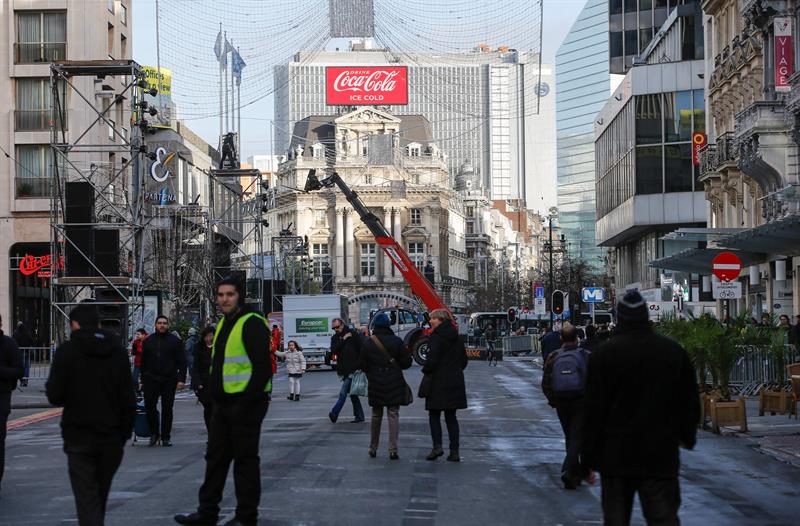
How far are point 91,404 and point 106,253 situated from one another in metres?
23.5

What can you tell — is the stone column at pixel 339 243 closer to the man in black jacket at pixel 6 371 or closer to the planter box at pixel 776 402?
the planter box at pixel 776 402

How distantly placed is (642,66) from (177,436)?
56.5 meters

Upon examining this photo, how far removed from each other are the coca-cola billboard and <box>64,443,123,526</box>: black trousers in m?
110

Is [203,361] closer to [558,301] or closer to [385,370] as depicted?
[385,370]

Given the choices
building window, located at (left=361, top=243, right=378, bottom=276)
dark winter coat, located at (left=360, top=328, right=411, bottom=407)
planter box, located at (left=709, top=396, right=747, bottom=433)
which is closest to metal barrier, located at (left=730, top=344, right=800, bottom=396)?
planter box, located at (left=709, top=396, right=747, bottom=433)

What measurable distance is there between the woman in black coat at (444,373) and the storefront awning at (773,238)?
1269 cm

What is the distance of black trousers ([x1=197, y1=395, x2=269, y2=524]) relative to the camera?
32.2ft

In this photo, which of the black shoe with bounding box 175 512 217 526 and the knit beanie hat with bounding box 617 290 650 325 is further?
the black shoe with bounding box 175 512 217 526

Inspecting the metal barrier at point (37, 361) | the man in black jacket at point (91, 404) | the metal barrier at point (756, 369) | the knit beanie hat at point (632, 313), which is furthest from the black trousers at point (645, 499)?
the metal barrier at point (37, 361)

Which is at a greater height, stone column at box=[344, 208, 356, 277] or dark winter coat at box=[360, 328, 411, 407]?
stone column at box=[344, 208, 356, 277]

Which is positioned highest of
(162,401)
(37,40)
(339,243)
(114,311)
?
(37,40)

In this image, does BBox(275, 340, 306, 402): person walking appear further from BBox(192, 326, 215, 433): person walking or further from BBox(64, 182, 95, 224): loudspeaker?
BBox(192, 326, 215, 433): person walking

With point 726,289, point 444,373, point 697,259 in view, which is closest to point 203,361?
point 444,373

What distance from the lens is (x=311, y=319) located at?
5544cm
